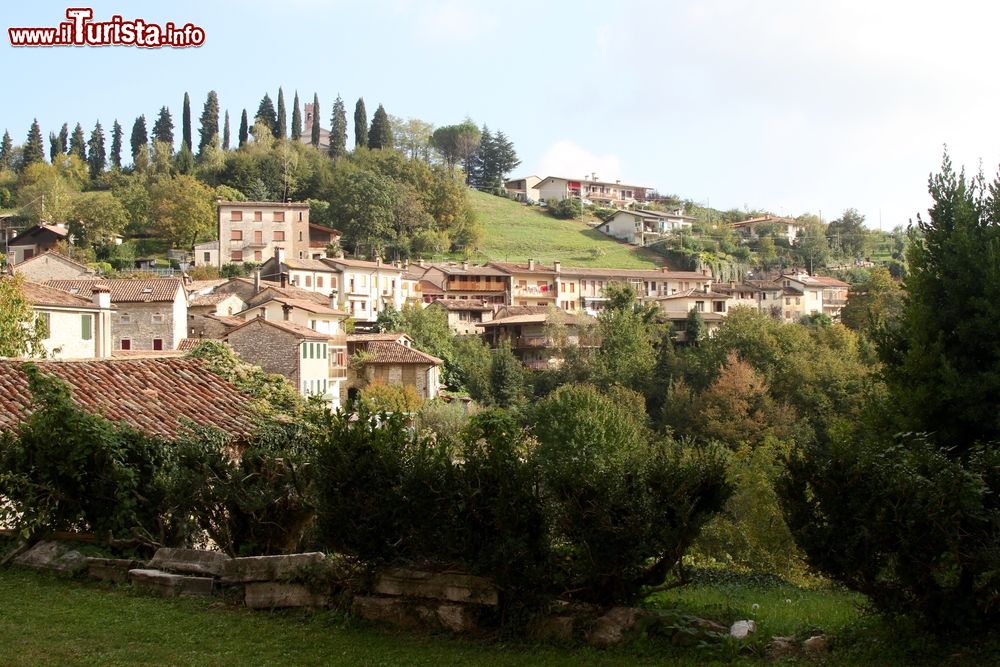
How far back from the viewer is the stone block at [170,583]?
31.6 feet

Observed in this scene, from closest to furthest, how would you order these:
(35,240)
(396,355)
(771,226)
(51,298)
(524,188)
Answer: (51,298) < (396,355) < (35,240) < (771,226) < (524,188)

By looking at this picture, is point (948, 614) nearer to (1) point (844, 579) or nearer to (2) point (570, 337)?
(1) point (844, 579)

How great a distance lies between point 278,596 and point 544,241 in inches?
4546

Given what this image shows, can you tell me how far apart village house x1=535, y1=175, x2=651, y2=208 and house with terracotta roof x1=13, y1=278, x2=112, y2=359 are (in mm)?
116366

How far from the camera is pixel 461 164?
160 m

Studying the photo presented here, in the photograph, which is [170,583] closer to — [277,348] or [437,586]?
[437,586]

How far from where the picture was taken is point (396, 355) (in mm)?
62469

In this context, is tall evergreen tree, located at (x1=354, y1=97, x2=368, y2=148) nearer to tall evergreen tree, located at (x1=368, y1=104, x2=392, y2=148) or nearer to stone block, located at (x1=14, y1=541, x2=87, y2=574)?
tall evergreen tree, located at (x1=368, y1=104, x2=392, y2=148)

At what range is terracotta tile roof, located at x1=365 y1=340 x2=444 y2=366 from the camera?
2435 inches

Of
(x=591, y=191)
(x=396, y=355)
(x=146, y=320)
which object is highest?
(x=591, y=191)

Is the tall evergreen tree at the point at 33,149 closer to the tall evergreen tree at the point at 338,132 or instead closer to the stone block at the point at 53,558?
the tall evergreen tree at the point at 338,132

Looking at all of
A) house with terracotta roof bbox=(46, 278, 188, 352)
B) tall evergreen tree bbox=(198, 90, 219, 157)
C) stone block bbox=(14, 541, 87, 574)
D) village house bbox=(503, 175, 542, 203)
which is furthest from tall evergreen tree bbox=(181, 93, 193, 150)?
stone block bbox=(14, 541, 87, 574)

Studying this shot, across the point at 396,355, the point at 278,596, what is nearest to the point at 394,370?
the point at 396,355

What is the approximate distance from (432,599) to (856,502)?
→ 371cm
